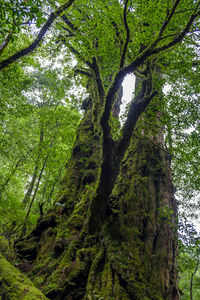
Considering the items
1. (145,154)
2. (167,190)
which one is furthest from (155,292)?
(145,154)

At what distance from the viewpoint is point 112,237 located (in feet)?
15.4

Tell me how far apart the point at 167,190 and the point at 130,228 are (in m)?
2.11

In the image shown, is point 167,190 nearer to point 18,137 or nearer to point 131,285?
point 131,285

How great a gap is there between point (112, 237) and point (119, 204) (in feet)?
3.27

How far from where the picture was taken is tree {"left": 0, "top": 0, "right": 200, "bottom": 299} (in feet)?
13.4

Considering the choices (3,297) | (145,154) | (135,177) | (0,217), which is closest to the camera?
(3,297)

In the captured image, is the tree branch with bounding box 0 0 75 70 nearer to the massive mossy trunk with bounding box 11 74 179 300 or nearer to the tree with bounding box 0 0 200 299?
the tree with bounding box 0 0 200 299

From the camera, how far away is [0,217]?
26.6 feet

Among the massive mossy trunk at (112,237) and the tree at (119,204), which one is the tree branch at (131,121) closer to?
the tree at (119,204)

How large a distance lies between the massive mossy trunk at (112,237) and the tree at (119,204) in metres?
0.02

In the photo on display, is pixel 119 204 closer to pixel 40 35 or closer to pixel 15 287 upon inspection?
pixel 15 287

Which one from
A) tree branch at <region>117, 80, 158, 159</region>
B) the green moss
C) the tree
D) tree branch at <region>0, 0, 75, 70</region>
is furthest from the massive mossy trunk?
tree branch at <region>0, 0, 75, 70</region>

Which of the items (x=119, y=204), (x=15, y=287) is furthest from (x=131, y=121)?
(x=15, y=287)

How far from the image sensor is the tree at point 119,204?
161 inches
